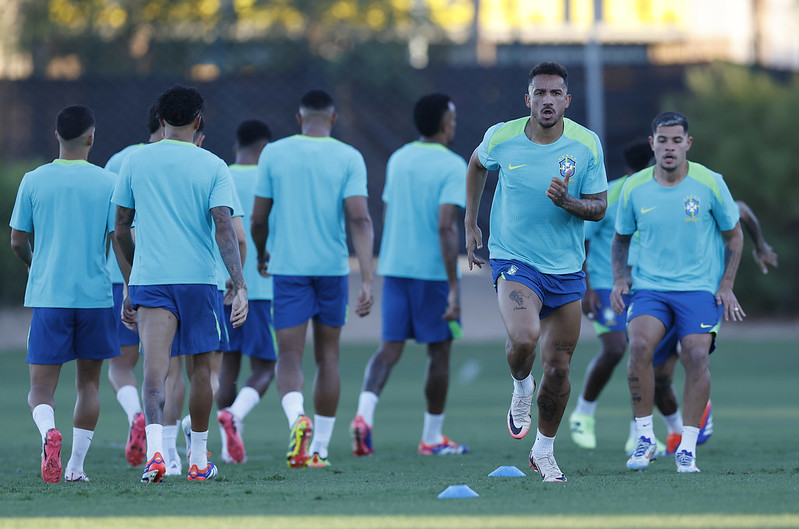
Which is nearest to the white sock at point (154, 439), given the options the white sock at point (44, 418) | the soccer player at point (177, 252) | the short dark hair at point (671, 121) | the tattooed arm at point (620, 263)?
the soccer player at point (177, 252)

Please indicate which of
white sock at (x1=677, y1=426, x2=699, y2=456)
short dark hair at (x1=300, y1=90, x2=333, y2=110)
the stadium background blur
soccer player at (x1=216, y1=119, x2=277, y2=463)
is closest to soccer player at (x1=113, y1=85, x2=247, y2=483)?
short dark hair at (x1=300, y1=90, x2=333, y2=110)

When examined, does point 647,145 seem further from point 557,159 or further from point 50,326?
point 50,326

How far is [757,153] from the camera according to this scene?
988 inches

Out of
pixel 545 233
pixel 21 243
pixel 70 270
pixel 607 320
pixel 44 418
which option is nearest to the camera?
pixel 545 233

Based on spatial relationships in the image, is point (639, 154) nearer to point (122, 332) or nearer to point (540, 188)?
point (540, 188)

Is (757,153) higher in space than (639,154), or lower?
higher

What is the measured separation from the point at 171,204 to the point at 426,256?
330cm

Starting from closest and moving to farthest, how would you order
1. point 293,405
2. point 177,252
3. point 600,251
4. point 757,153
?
point 177,252, point 293,405, point 600,251, point 757,153

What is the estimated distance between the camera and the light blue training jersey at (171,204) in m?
7.81

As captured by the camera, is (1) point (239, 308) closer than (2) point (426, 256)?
Yes

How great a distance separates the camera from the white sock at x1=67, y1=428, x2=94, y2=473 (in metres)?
8.14

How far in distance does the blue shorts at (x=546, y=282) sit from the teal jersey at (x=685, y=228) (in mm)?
1284

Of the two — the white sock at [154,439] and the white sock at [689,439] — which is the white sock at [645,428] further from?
the white sock at [154,439]

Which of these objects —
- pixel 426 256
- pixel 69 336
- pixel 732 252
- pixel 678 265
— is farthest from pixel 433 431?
pixel 69 336
